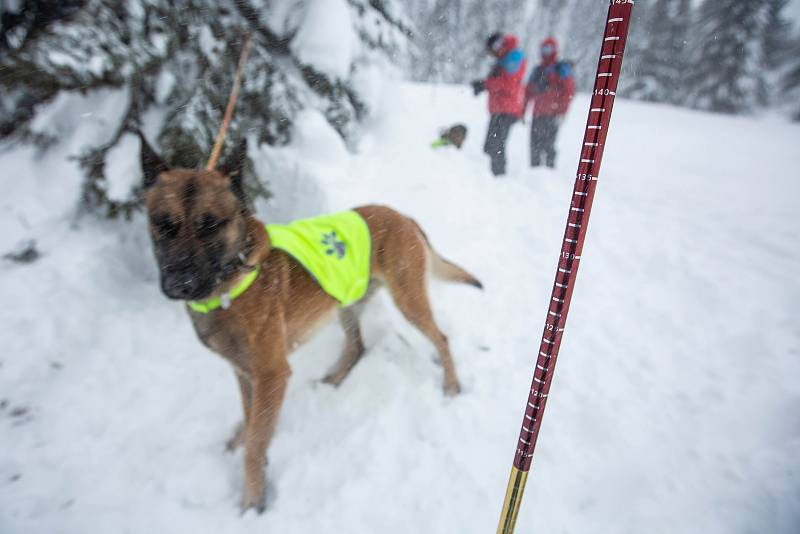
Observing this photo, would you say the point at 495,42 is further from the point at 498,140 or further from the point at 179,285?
the point at 179,285

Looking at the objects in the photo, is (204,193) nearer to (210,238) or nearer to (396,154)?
(210,238)

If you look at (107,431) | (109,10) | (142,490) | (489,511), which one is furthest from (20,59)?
(489,511)

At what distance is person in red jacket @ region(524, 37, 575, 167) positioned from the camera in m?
7.39

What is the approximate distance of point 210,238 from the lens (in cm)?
187

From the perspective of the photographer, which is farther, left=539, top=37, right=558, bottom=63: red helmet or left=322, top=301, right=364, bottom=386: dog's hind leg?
left=539, top=37, right=558, bottom=63: red helmet

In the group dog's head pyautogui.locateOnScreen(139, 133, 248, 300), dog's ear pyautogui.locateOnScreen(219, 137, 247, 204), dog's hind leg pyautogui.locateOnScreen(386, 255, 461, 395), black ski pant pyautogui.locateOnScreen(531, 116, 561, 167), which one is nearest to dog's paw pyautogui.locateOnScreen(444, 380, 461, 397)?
dog's hind leg pyautogui.locateOnScreen(386, 255, 461, 395)

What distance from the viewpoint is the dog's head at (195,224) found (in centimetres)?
177

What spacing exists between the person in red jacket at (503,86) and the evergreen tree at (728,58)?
22.2 metres

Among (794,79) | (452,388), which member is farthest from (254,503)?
(794,79)

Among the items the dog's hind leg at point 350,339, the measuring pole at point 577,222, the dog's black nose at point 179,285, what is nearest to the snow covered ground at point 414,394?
the dog's hind leg at point 350,339

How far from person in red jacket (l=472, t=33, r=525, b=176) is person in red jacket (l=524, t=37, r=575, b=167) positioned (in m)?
0.57

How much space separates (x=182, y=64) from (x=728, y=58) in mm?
32188

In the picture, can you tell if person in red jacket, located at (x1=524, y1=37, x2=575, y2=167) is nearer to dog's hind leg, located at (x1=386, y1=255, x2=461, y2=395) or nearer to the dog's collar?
dog's hind leg, located at (x1=386, y1=255, x2=461, y2=395)

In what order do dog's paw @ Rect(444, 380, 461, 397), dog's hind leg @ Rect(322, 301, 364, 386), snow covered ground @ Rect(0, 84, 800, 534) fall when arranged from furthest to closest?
dog's hind leg @ Rect(322, 301, 364, 386), dog's paw @ Rect(444, 380, 461, 397), snow covered ground @ Rect(0, 84, 800, 534)
